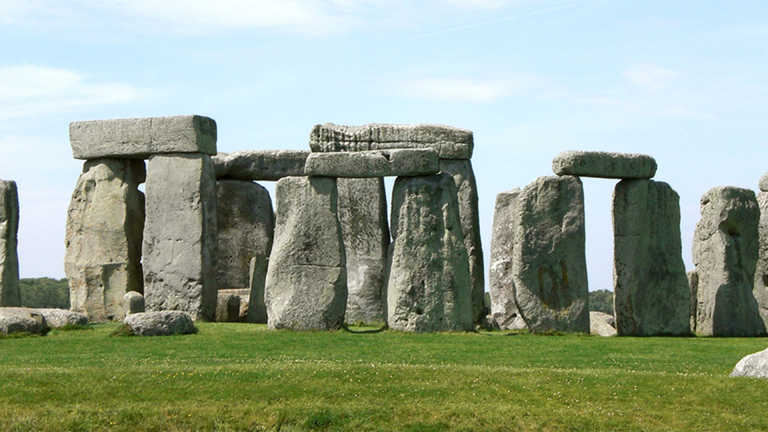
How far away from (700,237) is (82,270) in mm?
12340

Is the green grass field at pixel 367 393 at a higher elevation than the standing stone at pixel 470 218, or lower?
lower

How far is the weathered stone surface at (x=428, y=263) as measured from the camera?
62.6ft

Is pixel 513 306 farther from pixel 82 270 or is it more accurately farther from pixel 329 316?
pixel 82 270

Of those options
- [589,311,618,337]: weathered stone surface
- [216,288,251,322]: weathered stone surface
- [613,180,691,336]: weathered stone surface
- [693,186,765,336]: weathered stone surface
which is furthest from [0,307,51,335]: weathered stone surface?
[693,186,765,336]: weathered stone surface

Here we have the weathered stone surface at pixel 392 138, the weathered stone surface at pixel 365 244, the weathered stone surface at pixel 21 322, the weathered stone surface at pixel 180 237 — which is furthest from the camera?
the weathered stone surface at pixel 365 244

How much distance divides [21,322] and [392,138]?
26.8 ft

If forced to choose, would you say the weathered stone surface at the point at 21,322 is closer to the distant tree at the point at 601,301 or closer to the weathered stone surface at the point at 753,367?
the weathered stone surface at the point at 753,367

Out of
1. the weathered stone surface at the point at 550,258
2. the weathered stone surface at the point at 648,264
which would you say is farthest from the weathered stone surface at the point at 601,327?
the weathered stone surface at the point at 550,258

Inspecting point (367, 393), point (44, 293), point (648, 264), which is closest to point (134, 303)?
point (367, 393)

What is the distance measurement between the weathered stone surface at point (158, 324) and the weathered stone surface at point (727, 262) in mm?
9340

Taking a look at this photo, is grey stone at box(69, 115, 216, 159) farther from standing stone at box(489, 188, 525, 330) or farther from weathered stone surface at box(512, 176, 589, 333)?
weathered stone surface at box(512, 176, 589, 333)

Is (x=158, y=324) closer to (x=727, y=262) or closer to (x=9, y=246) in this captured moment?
(x=9, y=246)

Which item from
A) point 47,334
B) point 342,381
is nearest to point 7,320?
point 47,334

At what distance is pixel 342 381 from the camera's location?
45.3 ft
